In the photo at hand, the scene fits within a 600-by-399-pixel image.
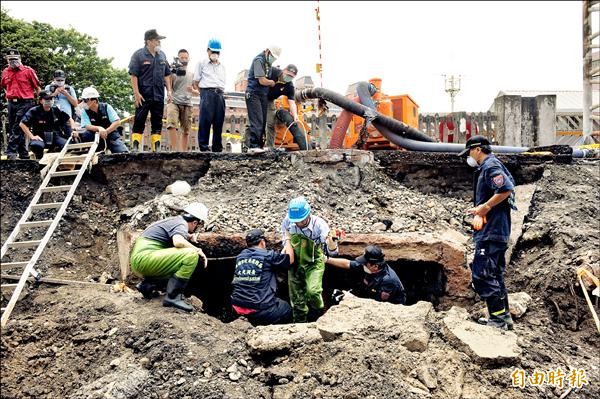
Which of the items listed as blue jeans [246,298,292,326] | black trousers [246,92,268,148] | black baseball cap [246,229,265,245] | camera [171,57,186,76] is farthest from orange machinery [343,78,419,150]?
blue jeans [246,298,292,326]

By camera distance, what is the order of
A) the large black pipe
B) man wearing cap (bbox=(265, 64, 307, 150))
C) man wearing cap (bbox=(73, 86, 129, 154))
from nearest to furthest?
man wearing cap (bbox=(73, 86, 129, 154)) < man wearing cap (bbox=(265, 64, 307, 150)) < the large black pipe

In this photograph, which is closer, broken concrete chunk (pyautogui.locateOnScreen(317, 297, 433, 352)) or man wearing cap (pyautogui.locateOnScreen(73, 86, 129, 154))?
broken concrete chunk (pyautogui.locateOnScreen(317, 297, 433, 352))

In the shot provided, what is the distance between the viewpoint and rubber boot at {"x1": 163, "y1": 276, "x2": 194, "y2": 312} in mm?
4762

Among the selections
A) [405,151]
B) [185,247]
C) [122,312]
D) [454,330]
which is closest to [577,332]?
[454,330]

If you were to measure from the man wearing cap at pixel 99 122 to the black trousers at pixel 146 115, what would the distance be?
11.7 inches

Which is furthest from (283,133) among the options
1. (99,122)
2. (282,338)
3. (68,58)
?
(68,58)

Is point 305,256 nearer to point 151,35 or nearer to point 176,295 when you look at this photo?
point 176,295

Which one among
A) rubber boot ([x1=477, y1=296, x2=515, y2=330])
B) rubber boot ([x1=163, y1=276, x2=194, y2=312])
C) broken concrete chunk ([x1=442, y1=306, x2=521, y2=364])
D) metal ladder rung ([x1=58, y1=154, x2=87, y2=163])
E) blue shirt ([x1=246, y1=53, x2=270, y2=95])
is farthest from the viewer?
blue shirt ([x1=246, y1=53, x2=270, y2=95])

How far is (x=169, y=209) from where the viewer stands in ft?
20.0


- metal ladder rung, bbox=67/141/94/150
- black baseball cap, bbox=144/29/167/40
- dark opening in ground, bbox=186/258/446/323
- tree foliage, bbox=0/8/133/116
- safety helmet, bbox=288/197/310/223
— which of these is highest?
tree foliage, bbox=0/8/133/116

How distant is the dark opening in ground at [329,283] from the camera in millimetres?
5919

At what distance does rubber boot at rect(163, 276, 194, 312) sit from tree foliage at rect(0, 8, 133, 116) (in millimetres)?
11411

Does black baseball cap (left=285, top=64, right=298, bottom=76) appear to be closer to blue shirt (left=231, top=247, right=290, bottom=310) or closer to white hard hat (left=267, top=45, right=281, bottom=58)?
white hard hat (left=267, top=45, right=281, bottom=58)

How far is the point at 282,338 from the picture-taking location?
4062mm
